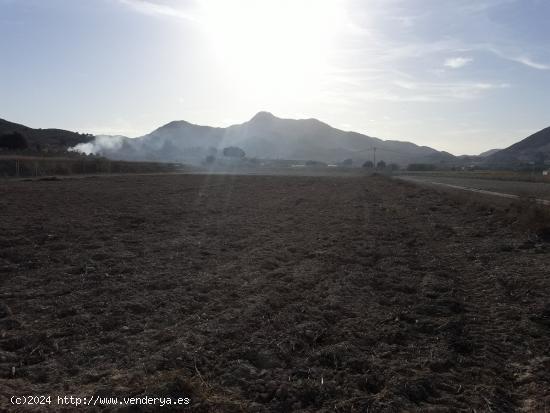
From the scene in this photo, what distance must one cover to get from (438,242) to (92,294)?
391 inches

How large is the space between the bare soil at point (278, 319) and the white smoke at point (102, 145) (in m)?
96.6

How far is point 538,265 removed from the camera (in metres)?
11.1

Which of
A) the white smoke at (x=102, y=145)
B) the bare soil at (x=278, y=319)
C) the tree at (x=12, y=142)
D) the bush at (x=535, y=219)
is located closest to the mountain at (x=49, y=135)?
the white smoke at (x=102, y=145)

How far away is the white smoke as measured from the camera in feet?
351

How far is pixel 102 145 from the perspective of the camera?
131875 mm

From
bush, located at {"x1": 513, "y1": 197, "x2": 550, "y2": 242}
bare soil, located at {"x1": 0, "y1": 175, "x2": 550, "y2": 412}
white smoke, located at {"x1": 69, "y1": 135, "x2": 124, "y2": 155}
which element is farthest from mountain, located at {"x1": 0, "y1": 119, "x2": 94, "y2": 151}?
bare soil, located at {"x1": 0, "y1": 175, "x2": 550, "y2": 412}

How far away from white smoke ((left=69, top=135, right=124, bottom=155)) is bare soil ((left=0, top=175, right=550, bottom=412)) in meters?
96.6

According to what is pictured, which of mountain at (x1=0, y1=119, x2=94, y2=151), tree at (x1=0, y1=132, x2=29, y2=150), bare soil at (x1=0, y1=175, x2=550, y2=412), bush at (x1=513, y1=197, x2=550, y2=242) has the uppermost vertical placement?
mountain at (x1=0, y1=119, x2=94, y2=151)

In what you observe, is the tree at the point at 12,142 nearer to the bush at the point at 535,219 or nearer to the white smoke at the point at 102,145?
the white smoke at the point at 102,145

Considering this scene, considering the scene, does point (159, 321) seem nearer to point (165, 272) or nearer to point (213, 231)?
point (165, 272)

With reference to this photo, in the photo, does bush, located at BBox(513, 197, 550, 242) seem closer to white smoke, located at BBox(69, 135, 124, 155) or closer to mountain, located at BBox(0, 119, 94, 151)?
mountain, located at BBox(0, 119, 94, 151)

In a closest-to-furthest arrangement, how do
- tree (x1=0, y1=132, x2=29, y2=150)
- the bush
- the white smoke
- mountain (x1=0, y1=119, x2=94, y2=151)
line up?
the bush
tree (x1=0, y1=132, x2=29, y2=150)
mountain (x1=0, y1=119, x2=94, y2=151)
the white smoke

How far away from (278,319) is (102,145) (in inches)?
5222

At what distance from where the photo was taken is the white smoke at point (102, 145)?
107 meters
